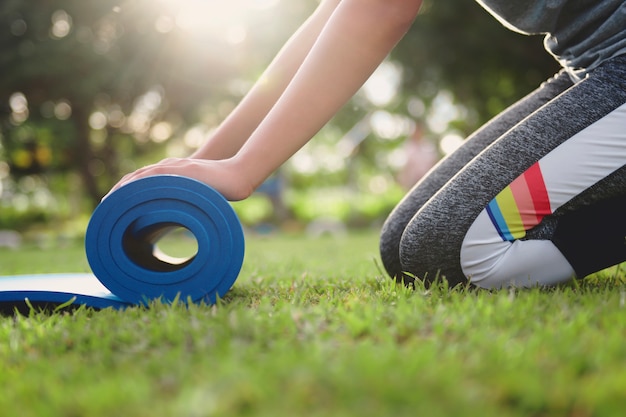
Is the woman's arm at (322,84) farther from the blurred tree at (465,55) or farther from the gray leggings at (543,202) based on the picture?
the blurred tree at (465,55)

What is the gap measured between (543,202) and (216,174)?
1.04 m

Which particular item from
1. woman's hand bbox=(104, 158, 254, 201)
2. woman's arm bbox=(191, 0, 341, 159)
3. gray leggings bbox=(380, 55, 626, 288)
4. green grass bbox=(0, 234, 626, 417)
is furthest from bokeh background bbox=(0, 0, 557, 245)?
green grass bbox=(0, 234, 626, 417)

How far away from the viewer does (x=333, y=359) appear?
42.7 inches

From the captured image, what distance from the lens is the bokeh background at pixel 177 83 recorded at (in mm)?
8680

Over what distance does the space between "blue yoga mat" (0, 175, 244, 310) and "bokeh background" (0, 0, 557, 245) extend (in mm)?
7084

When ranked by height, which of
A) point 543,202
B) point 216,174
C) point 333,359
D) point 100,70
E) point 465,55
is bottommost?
point 333,359

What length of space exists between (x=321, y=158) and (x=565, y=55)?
22717 millimetres

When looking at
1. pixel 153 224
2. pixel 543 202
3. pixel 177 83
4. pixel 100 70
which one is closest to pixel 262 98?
pixel 153 224

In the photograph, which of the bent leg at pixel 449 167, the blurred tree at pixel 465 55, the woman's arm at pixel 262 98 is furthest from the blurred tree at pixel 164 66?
the woman's arm at pixel 262 98

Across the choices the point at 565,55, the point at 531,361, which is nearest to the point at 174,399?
the point at 531,361

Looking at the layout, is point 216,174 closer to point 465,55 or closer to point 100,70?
point 465,55

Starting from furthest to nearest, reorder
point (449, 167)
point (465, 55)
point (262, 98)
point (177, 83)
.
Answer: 1. point (177, 83)
2. point (465, 55)
3. point (449, 167)
4. point (262, 98)

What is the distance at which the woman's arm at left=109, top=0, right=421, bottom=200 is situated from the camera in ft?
5.47

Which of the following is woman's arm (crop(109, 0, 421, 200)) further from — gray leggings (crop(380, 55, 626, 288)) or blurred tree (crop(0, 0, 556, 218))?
blurred tree (crop(0, 0, 556, 218))
